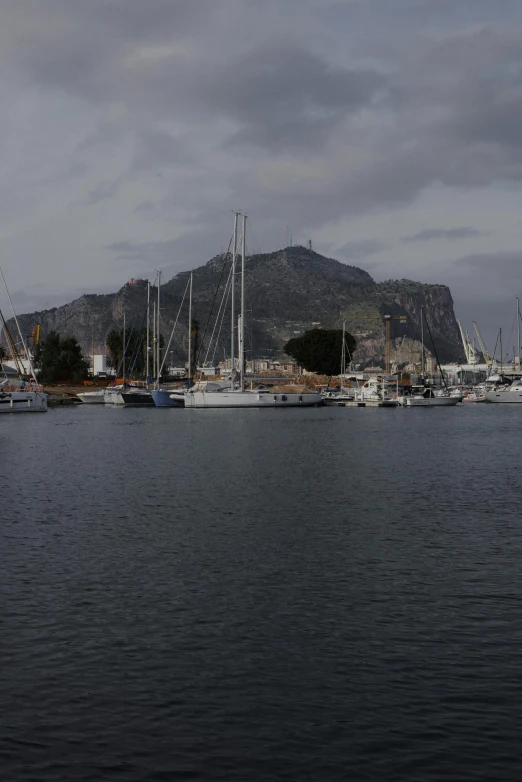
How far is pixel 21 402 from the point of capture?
416 feet

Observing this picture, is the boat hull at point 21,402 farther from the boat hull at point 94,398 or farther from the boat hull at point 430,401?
the boat hull at point 430,401

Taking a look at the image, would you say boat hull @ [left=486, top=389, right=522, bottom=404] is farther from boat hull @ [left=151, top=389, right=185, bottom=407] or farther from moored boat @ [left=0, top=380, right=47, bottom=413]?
moored boat @ [left=0, top=380, right=47, bottom=413]

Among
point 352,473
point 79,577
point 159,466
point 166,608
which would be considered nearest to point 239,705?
point 166,608

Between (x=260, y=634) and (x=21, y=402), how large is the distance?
114 meters

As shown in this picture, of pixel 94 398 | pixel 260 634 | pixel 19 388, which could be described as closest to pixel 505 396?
pixel 94 398

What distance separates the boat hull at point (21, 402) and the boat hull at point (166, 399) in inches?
882

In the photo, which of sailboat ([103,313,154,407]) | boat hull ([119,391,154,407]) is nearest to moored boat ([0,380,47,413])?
boat hull ([119,391,154,407])

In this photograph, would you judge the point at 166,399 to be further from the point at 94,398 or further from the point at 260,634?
the point at 260,634

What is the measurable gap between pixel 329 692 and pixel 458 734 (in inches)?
98.2

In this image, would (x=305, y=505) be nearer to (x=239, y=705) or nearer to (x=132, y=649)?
(x=132, y=649)

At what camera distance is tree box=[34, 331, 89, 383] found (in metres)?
193

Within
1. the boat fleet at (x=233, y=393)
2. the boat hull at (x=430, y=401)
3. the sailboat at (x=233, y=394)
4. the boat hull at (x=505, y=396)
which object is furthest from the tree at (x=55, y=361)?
the boat hull at (x=505, y=396)

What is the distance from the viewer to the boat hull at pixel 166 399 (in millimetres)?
146500

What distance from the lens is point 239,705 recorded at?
567 inches
